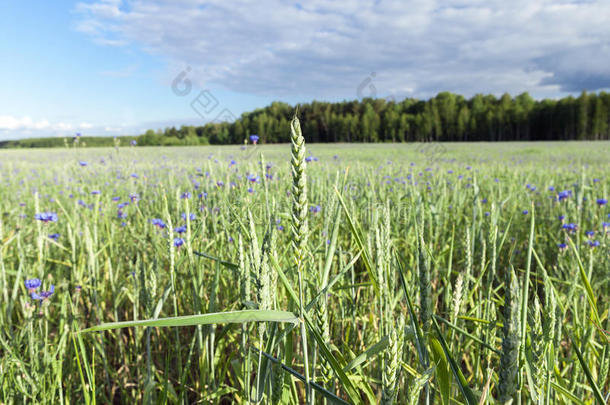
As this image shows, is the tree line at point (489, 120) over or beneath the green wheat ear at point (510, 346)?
over

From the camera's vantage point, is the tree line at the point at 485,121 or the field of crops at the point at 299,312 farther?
the tree line at the point at 485,121

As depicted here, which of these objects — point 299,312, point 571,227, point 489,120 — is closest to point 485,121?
point 489,120

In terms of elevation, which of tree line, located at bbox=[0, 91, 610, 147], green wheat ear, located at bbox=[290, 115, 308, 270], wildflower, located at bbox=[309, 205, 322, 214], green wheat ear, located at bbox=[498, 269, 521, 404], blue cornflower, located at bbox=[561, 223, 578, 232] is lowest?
blue cornflower, located at bbox=[561, 223, 578, 232]

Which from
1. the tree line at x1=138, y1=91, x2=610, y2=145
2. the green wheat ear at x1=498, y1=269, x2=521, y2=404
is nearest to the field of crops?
the green wheat ear at x1=498, y1=269, x2=521, y2=404

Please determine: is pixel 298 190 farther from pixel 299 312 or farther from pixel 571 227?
pixel 571 227

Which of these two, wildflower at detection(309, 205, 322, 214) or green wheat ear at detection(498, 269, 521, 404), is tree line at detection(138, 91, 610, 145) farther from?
green wheat ear at detection(498, 269, 521, 404)

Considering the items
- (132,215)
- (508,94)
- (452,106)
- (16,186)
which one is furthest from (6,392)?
(508,94)

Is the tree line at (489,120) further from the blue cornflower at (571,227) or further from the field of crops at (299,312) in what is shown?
the field of crops at (299,312)

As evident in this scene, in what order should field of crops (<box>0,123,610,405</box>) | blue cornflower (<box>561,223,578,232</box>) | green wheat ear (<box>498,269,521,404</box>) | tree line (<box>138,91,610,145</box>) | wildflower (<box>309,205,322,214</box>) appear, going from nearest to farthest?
green wheat ear (<box>498,269,521,404</box>) → field of crops (<box>0,123,610,405</box>) → blue cornflower (<box>561,223,578,232</box>) → wildflower (<box>309,205,322,214</box>) → tree line (<box>138,91,610,145</box>)

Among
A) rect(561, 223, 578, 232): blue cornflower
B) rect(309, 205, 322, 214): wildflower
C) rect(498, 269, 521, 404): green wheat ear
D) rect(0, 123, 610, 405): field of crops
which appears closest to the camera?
rect(498, 269, 521, 404): green wheat ear

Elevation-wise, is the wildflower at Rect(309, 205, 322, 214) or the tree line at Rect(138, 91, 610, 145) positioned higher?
the tree line at Rect(138, 91, 610, 145)

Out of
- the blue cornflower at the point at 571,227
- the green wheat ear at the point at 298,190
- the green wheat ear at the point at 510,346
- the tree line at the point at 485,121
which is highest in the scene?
the tree line at the point at 485,121

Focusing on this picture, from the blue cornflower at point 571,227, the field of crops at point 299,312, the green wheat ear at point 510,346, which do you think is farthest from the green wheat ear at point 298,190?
the blue cornflower at point 571,227

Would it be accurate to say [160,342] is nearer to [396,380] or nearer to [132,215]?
[396,380]
